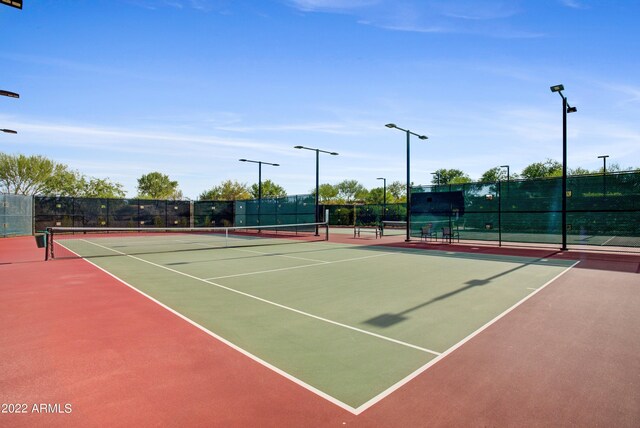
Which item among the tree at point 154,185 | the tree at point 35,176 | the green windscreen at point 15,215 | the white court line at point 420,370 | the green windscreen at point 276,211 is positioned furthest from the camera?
the tree at point 154,185

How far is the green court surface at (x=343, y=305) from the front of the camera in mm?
4172

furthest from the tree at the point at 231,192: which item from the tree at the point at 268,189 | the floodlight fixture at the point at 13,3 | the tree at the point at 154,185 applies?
the floodlight fixture at the point at 13,3

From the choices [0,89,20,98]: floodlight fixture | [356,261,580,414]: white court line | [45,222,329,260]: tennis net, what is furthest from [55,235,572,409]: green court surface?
[0,89,20,98]: floodlight fixture

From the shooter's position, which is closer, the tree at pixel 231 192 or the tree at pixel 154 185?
the tree at pixel 231 192

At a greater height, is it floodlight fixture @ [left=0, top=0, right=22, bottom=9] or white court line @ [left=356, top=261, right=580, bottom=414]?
floodlight fixture @ [left=0, top=0, right=22, bottom=9]

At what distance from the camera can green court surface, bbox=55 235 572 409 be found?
164 inches

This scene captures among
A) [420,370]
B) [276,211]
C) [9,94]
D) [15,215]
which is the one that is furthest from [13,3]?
[15,215]

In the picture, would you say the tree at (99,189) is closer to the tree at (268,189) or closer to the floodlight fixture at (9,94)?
the tree at (268,189)

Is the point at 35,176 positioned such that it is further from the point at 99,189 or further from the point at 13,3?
the point at 13,3

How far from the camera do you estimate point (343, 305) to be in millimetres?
6820

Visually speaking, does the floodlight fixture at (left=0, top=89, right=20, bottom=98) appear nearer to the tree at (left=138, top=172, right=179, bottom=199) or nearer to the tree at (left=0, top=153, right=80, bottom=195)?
the tree at (left=0, top=153, right=80, bottom=195)

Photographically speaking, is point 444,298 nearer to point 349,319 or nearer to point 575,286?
point 349,319

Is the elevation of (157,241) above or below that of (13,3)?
below

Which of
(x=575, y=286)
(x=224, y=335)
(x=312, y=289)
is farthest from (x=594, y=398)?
(x=575, y=286)
